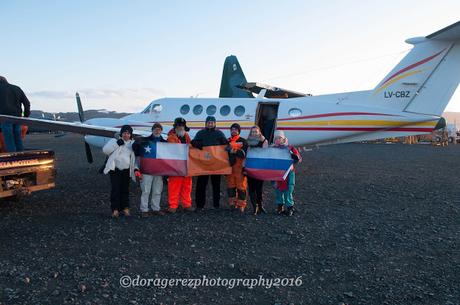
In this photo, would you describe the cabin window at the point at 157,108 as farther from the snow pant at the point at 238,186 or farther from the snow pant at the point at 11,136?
the snow pant at the point at 238,186

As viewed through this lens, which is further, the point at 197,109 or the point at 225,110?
the point at 197,109

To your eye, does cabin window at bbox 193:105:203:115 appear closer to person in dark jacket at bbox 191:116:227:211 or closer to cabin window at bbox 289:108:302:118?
cabin window at bbox 289:108:302:118

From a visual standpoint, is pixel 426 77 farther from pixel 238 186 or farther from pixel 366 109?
pixel 238 186

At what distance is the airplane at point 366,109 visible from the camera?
32.8 feet

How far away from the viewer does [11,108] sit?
7812 millimetres

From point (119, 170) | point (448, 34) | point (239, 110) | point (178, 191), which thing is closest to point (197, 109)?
point (239, 110)

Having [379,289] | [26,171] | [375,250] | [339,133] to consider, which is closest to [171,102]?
[339,133]

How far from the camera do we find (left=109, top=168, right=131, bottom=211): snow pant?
6.46 metres

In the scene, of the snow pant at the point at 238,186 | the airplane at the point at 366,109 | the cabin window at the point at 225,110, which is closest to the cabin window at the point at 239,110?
the airplane at the point at 366,109

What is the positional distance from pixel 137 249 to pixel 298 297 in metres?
2.44

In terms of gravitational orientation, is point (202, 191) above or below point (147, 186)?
A: below

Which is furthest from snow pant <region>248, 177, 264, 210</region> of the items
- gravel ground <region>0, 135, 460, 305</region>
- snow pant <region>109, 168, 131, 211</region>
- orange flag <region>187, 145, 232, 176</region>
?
snow pant <region>109, 168, 131, 211</region>

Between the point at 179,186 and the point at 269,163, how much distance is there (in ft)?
6.17

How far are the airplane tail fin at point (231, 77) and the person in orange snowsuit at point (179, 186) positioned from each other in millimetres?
23768
